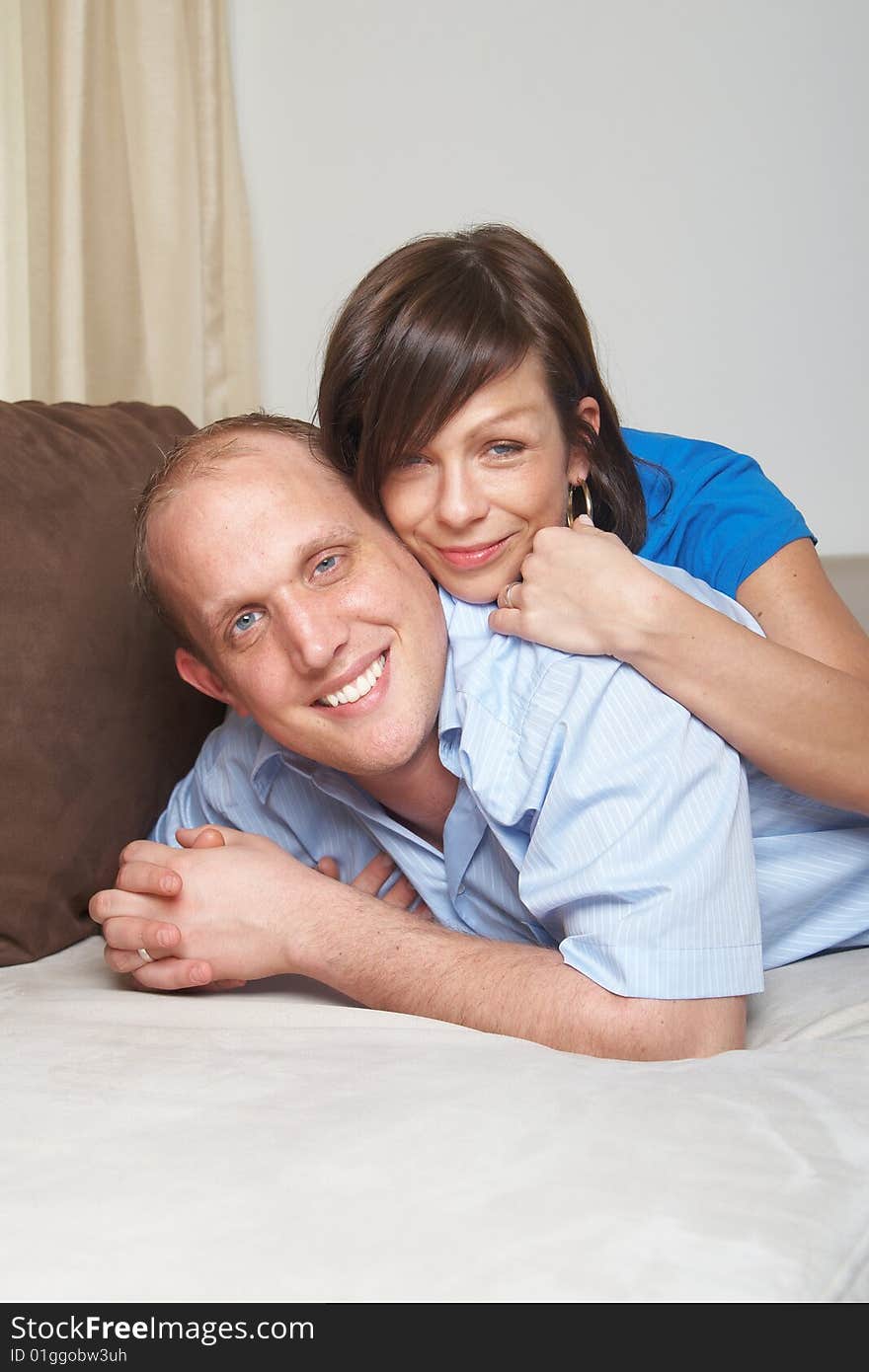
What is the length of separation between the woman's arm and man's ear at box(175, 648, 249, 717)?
358 mm

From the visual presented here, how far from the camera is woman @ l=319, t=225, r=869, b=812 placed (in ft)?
4.01

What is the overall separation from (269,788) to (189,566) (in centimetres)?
36

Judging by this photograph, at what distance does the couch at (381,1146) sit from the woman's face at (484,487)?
0.45 meters

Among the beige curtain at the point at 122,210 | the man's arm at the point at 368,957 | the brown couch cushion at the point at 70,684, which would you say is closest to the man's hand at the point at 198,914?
the man's arm at the point at 368,957

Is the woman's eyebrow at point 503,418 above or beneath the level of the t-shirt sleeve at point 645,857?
above

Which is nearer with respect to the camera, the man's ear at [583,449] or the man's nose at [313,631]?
the man's nose at [313,631]

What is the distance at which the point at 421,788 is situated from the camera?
1.48 meters

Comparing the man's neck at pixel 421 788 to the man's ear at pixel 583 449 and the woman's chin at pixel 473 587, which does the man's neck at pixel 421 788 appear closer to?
the woman's chin at pixel 473 587

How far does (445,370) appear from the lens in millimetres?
1329

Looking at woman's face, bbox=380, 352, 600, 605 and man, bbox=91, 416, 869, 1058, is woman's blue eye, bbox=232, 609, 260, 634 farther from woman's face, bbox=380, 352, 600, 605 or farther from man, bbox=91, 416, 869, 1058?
woman's face, bbox=380, 352, 600, 605

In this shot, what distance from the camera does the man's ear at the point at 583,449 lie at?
1.49 m

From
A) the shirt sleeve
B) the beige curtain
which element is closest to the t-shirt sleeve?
the shirt sleeve
